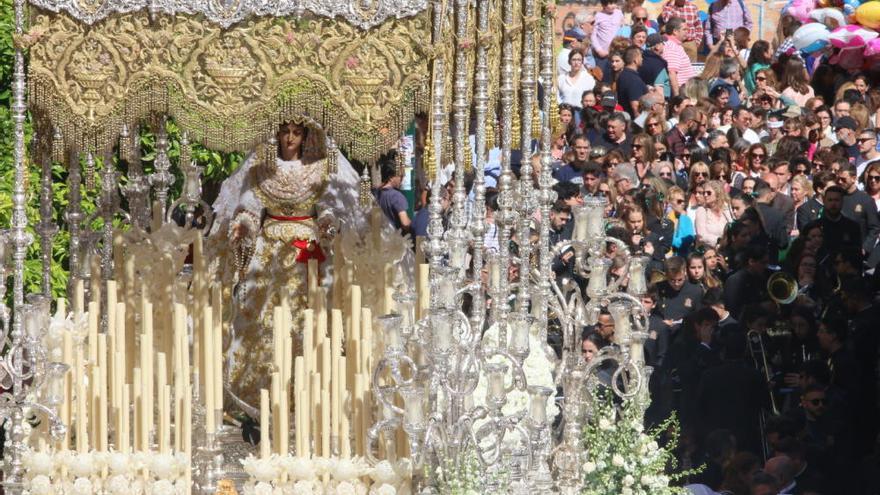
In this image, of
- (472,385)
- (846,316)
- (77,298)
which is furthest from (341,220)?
(846,316)

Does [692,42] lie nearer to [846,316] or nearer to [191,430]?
[846,316]

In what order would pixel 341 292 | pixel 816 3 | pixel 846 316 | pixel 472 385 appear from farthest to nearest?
pixel 816 3, pixel 846 316, pixel 341 292, pixel 472 385

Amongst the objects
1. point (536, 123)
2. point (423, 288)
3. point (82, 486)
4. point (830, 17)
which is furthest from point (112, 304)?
point (830, 17)

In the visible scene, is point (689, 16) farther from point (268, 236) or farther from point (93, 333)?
point (93, 333)

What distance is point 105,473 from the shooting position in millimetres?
10383

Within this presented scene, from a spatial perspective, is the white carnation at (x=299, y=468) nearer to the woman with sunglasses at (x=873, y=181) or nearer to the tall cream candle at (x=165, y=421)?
the tall cream candle at (x=165, y=421)

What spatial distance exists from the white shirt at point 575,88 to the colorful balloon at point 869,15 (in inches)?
93.8

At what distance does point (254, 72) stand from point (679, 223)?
511 cm

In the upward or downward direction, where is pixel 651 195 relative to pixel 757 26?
downward

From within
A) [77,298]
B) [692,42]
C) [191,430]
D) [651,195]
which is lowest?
[191,430]

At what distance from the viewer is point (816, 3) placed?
17516mm

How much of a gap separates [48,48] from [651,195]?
542 cm

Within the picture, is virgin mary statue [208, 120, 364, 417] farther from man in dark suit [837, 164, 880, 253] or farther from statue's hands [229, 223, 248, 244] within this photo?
man in dark suit [837, 164, 880, 253]

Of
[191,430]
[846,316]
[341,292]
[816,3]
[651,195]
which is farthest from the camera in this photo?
[816,3]
